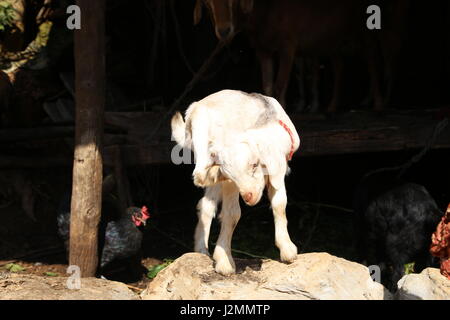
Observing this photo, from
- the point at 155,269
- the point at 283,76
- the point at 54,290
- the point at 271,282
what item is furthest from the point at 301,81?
the point at 54,290

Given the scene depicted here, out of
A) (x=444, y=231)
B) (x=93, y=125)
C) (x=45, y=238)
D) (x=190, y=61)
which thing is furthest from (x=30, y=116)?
(x=444, y=231)

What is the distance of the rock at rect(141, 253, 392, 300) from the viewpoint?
4.71m

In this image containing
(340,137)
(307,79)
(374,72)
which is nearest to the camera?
(340,137)

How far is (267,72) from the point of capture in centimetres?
777

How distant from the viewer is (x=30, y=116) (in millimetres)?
9328

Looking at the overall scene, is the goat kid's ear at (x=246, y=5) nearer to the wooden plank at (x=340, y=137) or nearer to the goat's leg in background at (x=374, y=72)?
the wooden plank at (x=340, y=137)

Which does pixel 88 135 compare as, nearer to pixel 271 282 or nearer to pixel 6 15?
pixel 271 282

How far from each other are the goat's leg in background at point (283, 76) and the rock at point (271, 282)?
2947mm

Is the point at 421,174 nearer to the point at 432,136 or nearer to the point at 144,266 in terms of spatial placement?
the point at 432,136

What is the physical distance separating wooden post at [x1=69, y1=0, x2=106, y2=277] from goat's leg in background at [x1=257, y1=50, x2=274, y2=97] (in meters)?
2.10

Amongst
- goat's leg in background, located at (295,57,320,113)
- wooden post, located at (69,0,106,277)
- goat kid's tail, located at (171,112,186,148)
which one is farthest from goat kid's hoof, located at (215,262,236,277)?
goat's leg in background, located at (295,57,320,113)

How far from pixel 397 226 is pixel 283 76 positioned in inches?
86.0

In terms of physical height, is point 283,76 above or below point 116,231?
above

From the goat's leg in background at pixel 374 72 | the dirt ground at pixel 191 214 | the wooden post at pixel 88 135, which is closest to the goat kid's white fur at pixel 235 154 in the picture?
the wooden post at pixel 88 135
